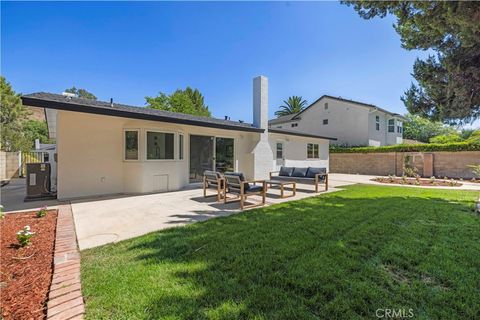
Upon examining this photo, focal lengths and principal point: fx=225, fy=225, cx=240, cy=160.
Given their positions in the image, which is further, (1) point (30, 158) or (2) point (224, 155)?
(1) point (30, 158)

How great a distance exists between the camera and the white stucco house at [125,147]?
743 cm

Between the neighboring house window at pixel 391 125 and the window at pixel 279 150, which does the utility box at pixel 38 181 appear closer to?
the window at pixel 279 150

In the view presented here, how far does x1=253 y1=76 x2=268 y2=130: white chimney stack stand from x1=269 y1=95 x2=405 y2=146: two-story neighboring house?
43.6 ft

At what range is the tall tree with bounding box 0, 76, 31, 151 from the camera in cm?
2419

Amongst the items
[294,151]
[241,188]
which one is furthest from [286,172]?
[294,151]

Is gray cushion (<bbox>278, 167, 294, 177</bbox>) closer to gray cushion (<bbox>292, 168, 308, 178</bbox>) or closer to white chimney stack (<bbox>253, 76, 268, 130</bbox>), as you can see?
gray cushion (<bbox>292, 168, 308, 178</bbox>)

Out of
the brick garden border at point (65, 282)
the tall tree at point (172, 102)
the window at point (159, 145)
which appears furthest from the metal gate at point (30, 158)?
the tall tree at point (172, 102)

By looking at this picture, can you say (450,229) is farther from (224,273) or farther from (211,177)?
(211,177)

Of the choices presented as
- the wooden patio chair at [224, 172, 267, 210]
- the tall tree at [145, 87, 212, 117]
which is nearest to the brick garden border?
the wooden patio chair at [224, 172, 267, 210]

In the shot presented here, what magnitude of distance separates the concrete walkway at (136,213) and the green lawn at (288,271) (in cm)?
55

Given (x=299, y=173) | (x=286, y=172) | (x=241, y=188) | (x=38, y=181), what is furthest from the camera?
(x=286, y=172)

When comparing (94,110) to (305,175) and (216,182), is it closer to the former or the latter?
(216,182)

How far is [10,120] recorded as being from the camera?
27141 mm

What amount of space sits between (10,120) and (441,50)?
130 feet
